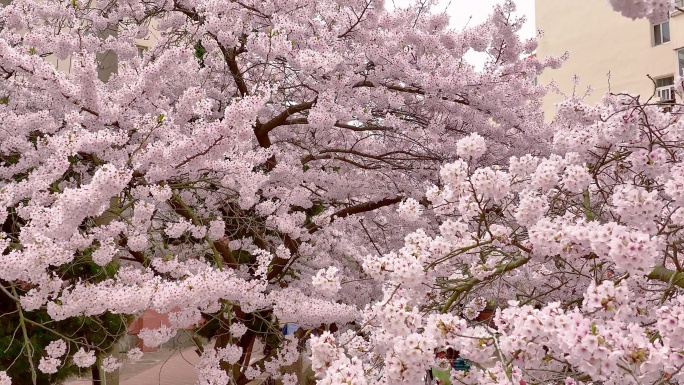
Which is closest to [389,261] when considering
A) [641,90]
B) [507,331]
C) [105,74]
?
[507,331]

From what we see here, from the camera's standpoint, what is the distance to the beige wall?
1838 centimetres

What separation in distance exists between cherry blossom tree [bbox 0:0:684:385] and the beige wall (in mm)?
11156

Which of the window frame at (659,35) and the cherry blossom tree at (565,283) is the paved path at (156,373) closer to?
the cherry blossom tree at (565,283)

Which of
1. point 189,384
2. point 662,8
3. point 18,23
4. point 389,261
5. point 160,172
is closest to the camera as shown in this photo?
point 662,8

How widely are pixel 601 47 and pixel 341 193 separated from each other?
49.9ft

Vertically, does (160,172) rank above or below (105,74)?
below

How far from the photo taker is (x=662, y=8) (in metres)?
2.31

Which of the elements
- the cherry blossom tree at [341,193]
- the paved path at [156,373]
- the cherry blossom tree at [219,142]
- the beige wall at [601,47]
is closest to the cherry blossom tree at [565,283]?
the cherry blossom tree at [341,193]

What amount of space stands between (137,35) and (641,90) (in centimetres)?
1614

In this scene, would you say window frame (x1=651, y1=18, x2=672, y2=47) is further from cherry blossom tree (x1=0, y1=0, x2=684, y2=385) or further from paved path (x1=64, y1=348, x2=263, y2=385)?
paved path (x1=64, y1=348, x2=263, y2=385)

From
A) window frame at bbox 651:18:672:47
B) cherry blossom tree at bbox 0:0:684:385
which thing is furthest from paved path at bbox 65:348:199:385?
window frame at bbox 651:18:672:47

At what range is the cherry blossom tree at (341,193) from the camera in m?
2.61

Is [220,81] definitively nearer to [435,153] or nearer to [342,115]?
[342,115]

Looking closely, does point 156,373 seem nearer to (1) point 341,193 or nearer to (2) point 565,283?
(1) point 341,193
